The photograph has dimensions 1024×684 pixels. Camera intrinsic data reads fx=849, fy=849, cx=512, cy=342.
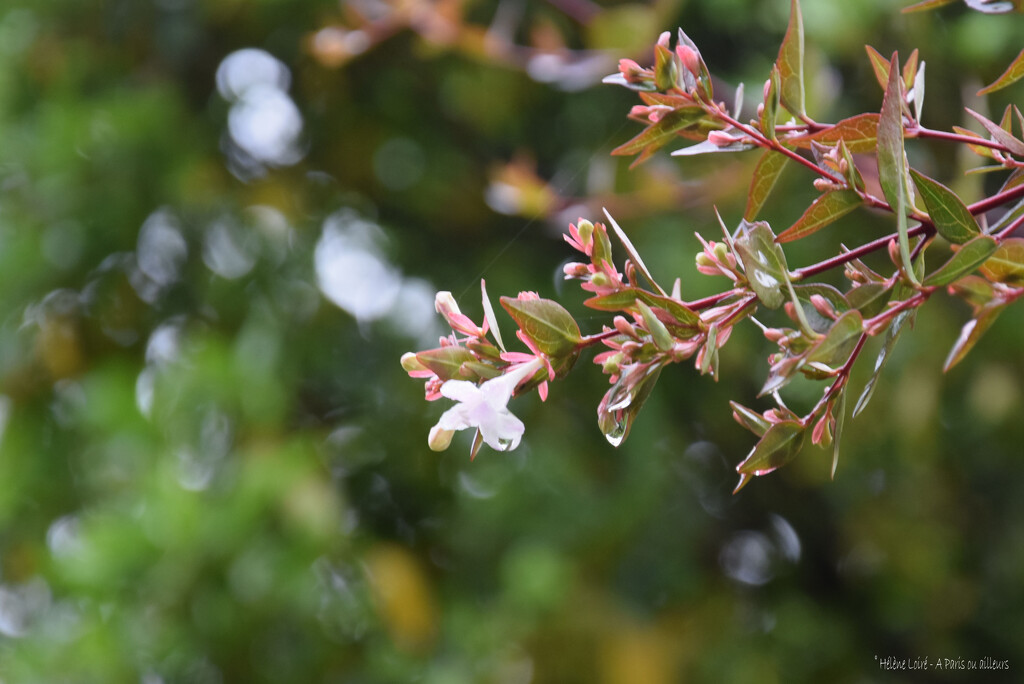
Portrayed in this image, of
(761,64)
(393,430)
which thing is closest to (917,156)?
(761,64)

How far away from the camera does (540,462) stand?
1299mm

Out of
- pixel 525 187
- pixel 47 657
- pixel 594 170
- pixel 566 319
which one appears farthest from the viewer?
pixel 47 657

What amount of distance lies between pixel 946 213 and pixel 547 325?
130 millimetres

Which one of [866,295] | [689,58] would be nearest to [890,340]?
[866,295]

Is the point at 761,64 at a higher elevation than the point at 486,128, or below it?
higher

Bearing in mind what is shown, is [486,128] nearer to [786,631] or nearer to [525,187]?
[525,187]

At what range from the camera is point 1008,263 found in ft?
0.95

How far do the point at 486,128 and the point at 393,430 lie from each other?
1.73ft

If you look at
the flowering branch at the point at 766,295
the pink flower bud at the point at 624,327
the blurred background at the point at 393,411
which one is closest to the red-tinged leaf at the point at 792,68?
the flowering branch at the point at 766,295

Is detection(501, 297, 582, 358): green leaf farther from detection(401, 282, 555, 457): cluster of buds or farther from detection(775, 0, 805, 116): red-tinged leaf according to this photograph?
detection(775, 0, 805, 116): red-tinged leaf

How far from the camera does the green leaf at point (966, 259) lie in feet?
0.81

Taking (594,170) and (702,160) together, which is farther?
(702,160)

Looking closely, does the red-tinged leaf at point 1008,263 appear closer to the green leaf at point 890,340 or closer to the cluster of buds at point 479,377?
the green leaf at point 890,340

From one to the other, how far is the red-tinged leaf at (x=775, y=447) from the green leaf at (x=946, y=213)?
8 cm
